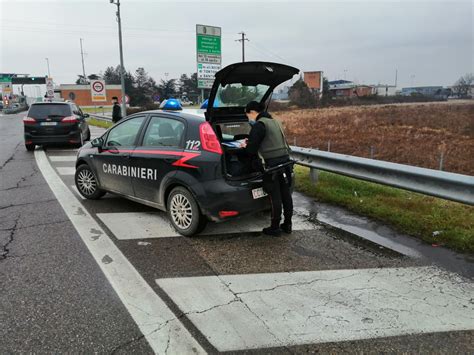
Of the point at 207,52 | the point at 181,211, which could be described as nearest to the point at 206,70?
the point at 207,52

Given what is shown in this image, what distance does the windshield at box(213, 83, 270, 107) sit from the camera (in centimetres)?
534

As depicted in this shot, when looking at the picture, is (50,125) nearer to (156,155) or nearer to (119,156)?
(119,156)

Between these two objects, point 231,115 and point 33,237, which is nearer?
point 33,237

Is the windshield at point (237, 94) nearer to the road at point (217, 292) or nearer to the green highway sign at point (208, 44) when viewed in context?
the road at point (217, 292)

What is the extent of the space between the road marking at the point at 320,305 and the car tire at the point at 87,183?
335 cm

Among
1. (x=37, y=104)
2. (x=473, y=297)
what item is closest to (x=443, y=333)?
(x=473, y=297)

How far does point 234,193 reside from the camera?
4699mm

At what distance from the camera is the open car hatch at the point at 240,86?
4.94 metres

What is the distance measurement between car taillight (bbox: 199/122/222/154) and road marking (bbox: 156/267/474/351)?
5.25 feet

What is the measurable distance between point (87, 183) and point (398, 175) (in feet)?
16.3

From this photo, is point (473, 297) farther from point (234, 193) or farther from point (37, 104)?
point (37, 104)

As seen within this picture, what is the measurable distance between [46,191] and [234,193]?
436 centimetres

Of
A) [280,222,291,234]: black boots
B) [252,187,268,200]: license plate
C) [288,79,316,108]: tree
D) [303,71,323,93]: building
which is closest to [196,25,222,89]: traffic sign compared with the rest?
[252,187,268,200]: license plate

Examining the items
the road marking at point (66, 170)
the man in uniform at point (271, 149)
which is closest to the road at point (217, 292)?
the man in uniform at point (271, 149)
